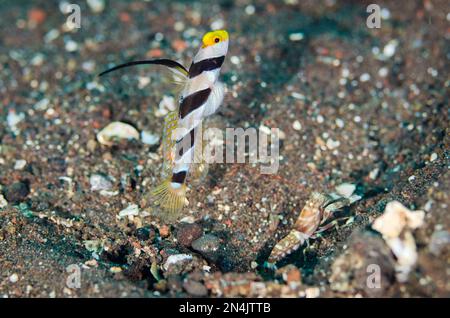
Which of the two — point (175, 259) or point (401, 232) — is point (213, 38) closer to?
point (175, 259)

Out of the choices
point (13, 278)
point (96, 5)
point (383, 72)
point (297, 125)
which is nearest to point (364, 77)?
point (383, 72)

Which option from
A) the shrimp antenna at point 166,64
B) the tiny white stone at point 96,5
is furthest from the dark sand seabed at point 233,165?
the shrimp antenna at point 166,64

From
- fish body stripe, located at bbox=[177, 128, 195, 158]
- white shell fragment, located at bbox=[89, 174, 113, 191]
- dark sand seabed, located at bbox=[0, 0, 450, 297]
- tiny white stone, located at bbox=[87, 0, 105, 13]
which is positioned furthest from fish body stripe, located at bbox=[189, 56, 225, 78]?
tiny white stone, located at bbox=[87, 0, 105, 13]

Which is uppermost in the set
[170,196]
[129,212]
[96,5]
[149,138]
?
[96,5]

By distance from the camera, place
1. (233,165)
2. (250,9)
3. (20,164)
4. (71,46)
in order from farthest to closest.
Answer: (250,9) → (71,46) → (20,164) → (233,165)

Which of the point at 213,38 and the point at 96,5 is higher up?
the point at 96,5

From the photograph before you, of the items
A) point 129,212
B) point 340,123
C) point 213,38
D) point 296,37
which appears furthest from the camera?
point 296,37

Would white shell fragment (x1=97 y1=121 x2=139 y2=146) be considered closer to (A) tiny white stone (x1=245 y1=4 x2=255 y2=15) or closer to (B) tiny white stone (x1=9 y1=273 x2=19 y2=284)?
(B) tiny white stone (x1=9 y1=273 x2=19 y2=284)

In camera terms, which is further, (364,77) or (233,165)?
(364,77)
